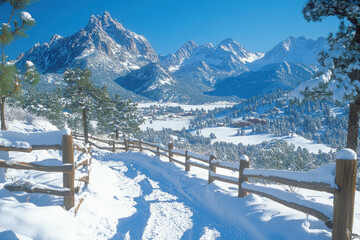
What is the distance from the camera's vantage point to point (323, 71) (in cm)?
671

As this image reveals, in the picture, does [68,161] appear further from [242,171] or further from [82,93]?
[82,93]

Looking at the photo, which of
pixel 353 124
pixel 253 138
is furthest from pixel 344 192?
pixel 253 138

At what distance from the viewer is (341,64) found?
634cm

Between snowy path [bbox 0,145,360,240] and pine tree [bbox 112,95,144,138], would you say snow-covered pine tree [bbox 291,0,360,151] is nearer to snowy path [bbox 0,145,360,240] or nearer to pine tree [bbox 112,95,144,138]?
snowy path [bbox 0,145,360,240]

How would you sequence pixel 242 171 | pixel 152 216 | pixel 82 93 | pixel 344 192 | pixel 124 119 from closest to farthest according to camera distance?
pixel 344 192
pixel 152 216
pixel 242 171
pixel 82 93
pixel 124 119

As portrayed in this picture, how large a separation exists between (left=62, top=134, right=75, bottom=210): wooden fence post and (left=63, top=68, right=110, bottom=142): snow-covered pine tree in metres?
18.1

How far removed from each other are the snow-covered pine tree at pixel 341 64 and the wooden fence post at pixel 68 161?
23.3ft

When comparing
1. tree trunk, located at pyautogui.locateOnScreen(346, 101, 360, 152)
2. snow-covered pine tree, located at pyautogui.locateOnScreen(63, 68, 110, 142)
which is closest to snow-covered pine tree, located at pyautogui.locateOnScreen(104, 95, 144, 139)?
snow-covered pine tree, located at pyautogui.locateOnScreen(63, 68, 110, 142)

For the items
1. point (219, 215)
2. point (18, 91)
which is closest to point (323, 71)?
point (219, 215)

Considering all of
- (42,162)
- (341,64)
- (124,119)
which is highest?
(341,64)

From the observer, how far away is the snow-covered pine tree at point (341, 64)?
19.7 ft

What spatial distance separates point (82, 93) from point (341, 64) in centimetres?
2112

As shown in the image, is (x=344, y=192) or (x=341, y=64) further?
(x=341, y=64)

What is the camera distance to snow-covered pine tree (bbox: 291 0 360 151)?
19.7ft
